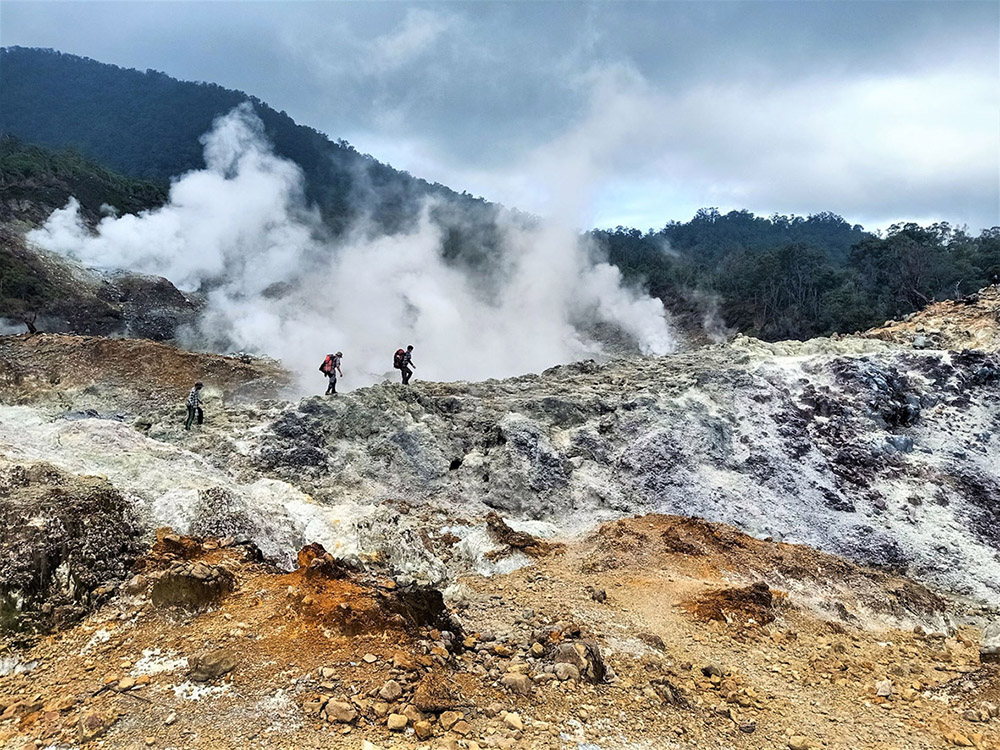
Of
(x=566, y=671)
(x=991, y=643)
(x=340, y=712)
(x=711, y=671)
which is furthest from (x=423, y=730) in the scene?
(x=991, y=643)

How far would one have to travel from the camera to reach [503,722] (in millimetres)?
4254

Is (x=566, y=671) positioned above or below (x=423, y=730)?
below

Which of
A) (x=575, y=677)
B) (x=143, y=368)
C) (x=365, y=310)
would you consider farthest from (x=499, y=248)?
(x=575, y=677)

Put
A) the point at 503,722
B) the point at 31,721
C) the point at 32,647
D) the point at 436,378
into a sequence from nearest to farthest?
the point at 31,721 < the point at 503,722 < the point at 32,647 < the point at 436,378

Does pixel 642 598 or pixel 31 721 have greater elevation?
pixel 31 721

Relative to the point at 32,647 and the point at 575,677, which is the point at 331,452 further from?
the point at 575,677

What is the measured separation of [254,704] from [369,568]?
367cm

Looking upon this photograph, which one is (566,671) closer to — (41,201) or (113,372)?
(113,372)

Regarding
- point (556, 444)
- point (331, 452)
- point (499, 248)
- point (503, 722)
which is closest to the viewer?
point (503, 722)

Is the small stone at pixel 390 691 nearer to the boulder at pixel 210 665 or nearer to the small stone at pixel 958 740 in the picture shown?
the boulder at pixel 210 665

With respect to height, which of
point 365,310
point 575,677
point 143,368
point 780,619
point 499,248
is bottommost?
point 780,619

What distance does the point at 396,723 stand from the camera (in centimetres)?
390

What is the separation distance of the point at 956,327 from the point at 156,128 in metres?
89.3

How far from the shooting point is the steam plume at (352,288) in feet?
74.4
